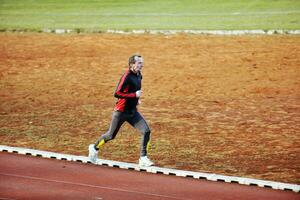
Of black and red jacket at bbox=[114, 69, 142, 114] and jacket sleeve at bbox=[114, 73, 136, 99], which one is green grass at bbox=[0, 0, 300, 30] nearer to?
black and red jacket at bbox=[114, 69, 142, 114]

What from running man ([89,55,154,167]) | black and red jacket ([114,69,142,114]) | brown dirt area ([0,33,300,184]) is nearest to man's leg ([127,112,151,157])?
running man ([89,55,154,167])

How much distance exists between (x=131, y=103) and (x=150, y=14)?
964 inches

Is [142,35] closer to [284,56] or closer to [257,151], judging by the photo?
[284,56]

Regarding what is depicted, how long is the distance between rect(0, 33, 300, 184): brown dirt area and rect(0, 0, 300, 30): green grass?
9.10 ft

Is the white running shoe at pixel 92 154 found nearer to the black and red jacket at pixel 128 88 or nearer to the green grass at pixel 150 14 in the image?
the black and red jacket at pixel 128 88

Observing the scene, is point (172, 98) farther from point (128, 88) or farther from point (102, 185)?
point (102, 185)

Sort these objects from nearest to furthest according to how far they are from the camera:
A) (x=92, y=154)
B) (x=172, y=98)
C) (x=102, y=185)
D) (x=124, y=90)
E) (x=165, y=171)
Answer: (x=102, y=185) → (x=124, y=90) → (x=165, y=171) → (x=92, y=154) → (x=172, y=98)

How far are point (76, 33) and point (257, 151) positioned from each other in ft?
58.7

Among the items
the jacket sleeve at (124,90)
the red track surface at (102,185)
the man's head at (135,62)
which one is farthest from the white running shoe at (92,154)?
the man's head at (135,62)

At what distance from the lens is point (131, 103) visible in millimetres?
12664

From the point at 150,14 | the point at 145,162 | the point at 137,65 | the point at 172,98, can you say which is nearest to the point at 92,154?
the point at 145,162

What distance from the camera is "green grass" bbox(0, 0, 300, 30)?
31766 millimetres

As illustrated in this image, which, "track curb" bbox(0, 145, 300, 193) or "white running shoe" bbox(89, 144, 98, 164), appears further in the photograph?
"white running shoe" bbox(89, 144, 98, 164)

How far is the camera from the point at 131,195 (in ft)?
36.7
